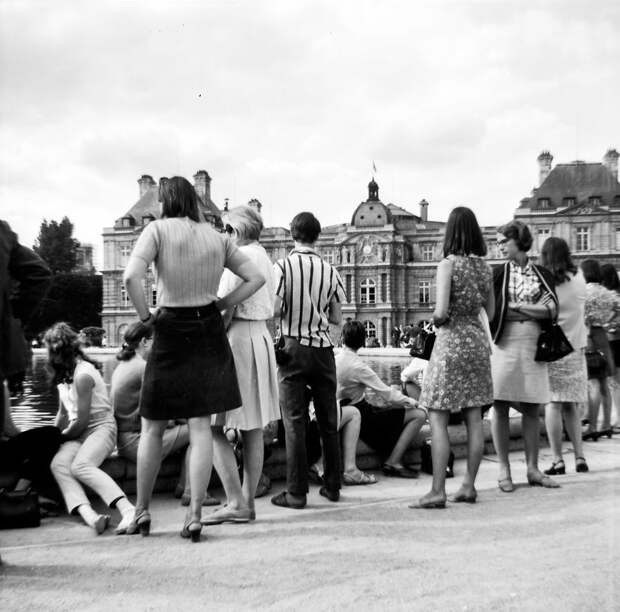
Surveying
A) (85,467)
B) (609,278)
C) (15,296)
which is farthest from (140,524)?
(609,278)

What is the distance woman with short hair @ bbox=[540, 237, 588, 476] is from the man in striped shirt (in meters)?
1.69

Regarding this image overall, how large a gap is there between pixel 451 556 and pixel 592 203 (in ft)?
179

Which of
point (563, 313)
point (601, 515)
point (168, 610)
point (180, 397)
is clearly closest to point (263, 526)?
point (180, 397)

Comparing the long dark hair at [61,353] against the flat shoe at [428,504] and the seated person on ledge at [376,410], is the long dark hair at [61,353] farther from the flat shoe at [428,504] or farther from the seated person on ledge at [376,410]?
the flat shoe at [428,504]

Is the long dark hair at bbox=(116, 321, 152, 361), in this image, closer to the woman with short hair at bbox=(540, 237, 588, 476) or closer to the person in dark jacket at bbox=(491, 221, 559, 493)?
the person in dark jacket at bbox=(491, 221, 559, 493)

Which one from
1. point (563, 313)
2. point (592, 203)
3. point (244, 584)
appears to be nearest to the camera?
point (244, 584)

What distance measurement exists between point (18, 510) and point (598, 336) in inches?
191

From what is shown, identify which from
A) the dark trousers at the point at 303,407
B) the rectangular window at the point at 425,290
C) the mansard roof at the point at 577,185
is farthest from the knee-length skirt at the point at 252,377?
the rectangular window at the point at 425,290

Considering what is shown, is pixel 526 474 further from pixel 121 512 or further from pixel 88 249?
pixel 88 249

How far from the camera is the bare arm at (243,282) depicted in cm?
368

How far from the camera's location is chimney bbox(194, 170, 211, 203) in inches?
2422

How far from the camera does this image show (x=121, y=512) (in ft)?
12.2

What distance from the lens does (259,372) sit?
3938mm

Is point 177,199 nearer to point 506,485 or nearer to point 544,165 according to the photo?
point 506,485
